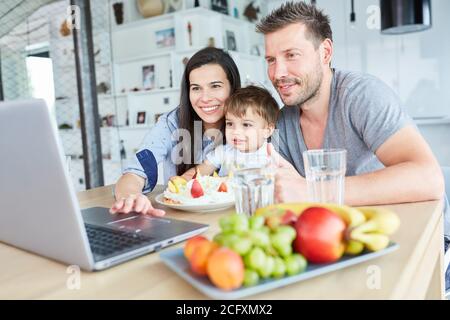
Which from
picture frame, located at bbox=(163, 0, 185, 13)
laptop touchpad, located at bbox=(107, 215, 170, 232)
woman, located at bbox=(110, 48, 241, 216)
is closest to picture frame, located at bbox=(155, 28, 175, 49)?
picture frame, located at bbox=(163, 0, 185, 13)

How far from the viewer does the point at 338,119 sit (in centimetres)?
144

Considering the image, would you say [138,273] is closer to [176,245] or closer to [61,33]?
[176,245]

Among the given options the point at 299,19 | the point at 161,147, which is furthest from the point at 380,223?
the point at 161,147

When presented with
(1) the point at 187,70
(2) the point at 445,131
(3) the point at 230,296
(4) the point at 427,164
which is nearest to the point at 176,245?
(3) the point at 230,296

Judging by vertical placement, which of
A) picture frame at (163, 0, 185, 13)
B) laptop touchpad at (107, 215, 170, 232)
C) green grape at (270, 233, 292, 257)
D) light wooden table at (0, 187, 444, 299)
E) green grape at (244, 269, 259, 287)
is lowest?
light wooden table at (0, 187, 444, 299)

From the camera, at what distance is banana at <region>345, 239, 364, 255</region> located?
616mm

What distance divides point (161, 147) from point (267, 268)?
127cm

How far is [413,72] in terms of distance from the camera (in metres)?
4.50

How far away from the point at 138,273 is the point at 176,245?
147 millimetres

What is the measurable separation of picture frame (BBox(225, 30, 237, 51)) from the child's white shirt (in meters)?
3.17

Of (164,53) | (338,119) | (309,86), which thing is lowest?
(338,119)

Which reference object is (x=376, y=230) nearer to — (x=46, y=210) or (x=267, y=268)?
(x=267, y=268)

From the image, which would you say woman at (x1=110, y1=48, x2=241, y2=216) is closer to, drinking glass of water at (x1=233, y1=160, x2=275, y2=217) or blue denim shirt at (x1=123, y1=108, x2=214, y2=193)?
blue denim shirt at (x1=123, y1=108, x2=214, y2=193)

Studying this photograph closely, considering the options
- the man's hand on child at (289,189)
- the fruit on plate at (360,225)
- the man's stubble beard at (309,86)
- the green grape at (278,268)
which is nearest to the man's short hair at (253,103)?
the man's stubble beard at (309,86)
